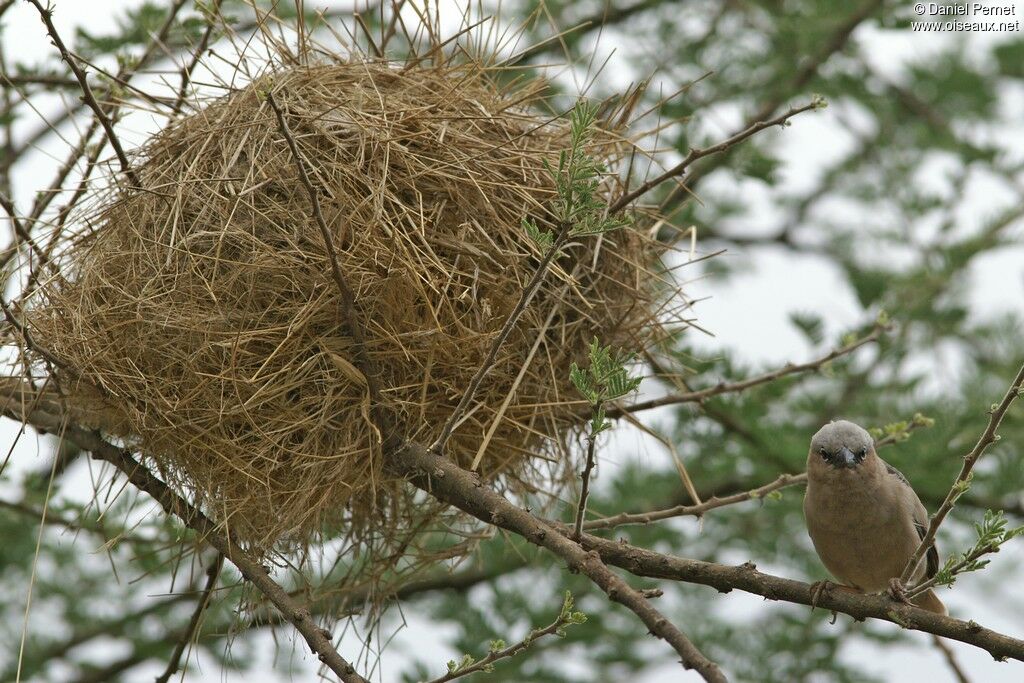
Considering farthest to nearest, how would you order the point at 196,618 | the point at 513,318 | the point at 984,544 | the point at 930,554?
the point at 930,554, the point at 196,618, the point at 513,318, the point at 984,544

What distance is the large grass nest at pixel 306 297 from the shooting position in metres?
2.64

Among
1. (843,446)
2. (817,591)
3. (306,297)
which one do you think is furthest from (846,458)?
(306,297)

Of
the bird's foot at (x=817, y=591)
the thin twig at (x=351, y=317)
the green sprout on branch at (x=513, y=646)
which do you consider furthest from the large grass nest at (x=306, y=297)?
the bird's foot at (x=817, y=591)

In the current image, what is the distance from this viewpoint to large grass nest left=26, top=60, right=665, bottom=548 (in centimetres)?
264

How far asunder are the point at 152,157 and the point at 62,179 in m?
0.39

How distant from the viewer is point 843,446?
3.02 metres

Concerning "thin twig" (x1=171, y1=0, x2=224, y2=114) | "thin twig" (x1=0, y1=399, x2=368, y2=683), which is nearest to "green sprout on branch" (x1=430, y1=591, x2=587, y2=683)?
"thin twig" (x1=0, y1=399, x2=368, y2=683)

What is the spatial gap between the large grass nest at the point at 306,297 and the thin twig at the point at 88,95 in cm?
6

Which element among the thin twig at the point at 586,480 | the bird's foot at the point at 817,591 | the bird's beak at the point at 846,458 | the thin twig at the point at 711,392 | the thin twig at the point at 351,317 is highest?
the thin twig at the point at 711,392

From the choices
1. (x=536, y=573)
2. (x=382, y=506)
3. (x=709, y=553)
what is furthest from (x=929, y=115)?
(x=382, y=506)

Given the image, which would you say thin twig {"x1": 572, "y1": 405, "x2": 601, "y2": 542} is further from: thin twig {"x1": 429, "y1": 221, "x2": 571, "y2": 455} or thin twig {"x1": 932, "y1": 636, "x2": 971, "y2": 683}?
thin twig {"x1": 932, "y1": 636, "x2": 971, "y2": 683}

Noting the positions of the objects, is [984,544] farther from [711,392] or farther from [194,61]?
[194,61]

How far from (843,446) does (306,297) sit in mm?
1451

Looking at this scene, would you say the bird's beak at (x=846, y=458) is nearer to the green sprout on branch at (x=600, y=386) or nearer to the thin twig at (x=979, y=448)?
the thin twig at (x=979, y=448)
